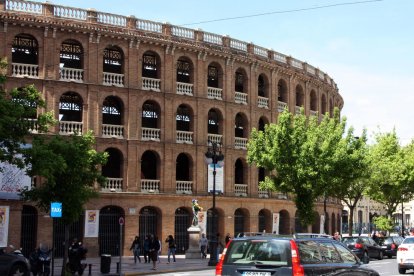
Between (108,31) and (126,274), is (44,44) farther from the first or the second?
(126,274)

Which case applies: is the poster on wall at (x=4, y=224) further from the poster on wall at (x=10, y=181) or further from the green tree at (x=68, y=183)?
the green tree at (x=68, y=183)

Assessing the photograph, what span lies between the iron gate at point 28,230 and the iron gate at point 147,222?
7347mm

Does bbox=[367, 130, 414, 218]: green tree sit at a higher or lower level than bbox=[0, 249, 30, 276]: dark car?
higher

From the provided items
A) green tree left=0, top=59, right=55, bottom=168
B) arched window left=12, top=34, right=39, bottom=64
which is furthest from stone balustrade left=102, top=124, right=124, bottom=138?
green tree left=0, top=59, right=55, bottom=168

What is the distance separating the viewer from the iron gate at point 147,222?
4538cm

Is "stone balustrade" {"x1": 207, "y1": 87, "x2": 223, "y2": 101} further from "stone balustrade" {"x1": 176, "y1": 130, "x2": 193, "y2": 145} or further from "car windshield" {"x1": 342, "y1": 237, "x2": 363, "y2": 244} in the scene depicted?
"car windshield" {"x1": 342, "y1": 237, "x2": 363, "y2": 244}

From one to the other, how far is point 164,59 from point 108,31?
182 inches

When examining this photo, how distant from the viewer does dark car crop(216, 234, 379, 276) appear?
1169cm

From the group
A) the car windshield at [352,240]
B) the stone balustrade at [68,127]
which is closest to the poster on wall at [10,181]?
the stone balustrade at [68,127]

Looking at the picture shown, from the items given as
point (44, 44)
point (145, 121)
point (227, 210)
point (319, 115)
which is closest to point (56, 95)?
point (44, 44)

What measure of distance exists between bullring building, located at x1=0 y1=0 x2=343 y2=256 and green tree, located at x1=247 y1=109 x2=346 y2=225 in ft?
10.9

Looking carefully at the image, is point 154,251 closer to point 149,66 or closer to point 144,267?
point 144,267

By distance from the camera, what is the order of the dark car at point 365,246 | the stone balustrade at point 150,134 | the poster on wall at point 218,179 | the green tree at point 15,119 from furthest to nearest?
the poster on wall at point 218,179 < the stone balustrade at point 150,134 < the dark car at point 365,246 < the green tree at point 15,119

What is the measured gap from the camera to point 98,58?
4372 cm
